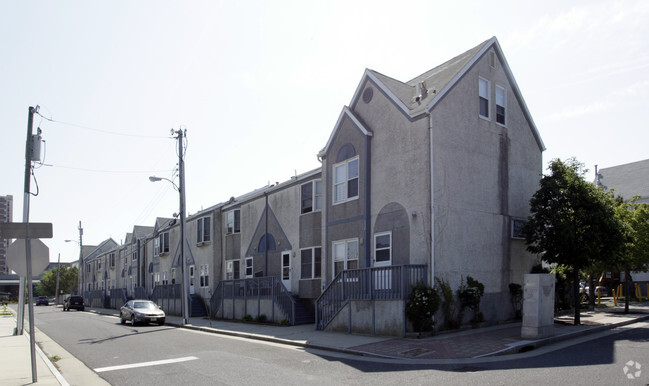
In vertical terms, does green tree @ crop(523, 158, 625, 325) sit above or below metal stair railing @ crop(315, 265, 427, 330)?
above

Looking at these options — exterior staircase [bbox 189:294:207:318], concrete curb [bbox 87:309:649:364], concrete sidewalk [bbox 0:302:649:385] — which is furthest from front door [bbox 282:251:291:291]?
exterior staircase [bbox 189:294:207:318]

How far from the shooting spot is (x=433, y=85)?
19.0 m

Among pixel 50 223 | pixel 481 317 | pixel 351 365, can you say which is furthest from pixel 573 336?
pixel 50 223

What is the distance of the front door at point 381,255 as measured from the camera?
1697 centimetres

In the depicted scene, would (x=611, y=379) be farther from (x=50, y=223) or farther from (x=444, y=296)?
(x=50, y=223)

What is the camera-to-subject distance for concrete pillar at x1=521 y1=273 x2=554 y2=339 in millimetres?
13891

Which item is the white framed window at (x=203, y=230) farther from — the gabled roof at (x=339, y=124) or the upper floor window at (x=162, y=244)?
the gabled roof at (x=339, y=124)

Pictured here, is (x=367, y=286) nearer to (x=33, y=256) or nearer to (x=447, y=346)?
(x=447, y=346)

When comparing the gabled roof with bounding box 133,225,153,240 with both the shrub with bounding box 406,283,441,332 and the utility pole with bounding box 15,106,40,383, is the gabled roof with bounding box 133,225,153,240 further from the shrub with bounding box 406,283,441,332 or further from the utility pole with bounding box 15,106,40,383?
the shrub with bounding box 406,283,441,332

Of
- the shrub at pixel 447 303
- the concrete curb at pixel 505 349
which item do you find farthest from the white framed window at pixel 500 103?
the concrete curb at pixel 505 349

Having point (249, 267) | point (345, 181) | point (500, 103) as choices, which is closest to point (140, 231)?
point (249, 267)

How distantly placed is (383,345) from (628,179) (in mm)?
37846

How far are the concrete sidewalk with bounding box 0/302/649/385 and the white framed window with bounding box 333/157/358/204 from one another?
5291mm

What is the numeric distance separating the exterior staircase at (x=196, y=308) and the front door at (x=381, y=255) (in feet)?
57.9
